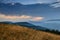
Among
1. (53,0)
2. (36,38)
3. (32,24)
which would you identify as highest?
(53,0)

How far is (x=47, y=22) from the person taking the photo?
2521 mm

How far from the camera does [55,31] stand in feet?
8.13

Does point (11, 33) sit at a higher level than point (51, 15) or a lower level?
lower

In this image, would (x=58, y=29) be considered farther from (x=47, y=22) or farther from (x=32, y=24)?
(x=32, y=24)

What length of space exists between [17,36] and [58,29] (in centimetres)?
59

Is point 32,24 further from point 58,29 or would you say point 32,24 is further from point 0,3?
point 0,3

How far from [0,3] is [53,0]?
782 mm

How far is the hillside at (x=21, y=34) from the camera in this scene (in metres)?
2.42

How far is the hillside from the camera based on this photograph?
2.42 metres

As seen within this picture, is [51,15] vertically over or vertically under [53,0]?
under

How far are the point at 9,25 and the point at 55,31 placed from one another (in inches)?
26.2

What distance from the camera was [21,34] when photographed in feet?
8.02

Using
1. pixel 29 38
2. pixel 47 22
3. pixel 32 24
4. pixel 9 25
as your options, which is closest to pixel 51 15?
pixel 47 22

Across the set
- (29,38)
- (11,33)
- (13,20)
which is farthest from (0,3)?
(29,38)
